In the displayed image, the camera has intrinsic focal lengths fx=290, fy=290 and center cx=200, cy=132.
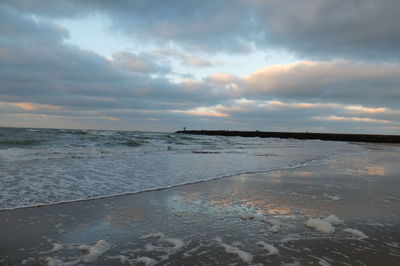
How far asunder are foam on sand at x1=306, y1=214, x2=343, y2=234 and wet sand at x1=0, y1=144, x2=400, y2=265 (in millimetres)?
43

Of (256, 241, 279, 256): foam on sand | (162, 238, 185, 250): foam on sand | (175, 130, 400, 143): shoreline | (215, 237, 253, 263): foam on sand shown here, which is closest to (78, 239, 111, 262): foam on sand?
(162, 238, 185, 250): foam on sand

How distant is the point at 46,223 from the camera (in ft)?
13.7

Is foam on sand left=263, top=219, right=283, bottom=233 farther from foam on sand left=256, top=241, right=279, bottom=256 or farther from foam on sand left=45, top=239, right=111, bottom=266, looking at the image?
foam on sand left=45, top=239, right=111, bottom=266

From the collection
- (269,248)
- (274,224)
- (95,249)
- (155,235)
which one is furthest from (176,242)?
(274,224)

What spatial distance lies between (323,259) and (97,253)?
7.74 ft

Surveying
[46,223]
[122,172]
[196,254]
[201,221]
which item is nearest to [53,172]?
[122,172]

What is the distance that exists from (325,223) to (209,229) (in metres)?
1.60

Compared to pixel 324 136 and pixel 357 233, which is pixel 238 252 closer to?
pixel 357 233

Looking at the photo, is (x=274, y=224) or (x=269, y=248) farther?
(x=274, y=224)

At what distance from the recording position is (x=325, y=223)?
13.1ft

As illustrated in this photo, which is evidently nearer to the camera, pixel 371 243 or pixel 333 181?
pixel 371 243

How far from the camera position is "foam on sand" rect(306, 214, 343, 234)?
12.6 ft

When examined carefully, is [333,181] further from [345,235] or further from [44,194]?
[44,194]

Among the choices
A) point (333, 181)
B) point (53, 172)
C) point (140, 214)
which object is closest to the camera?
point (140, 214)
